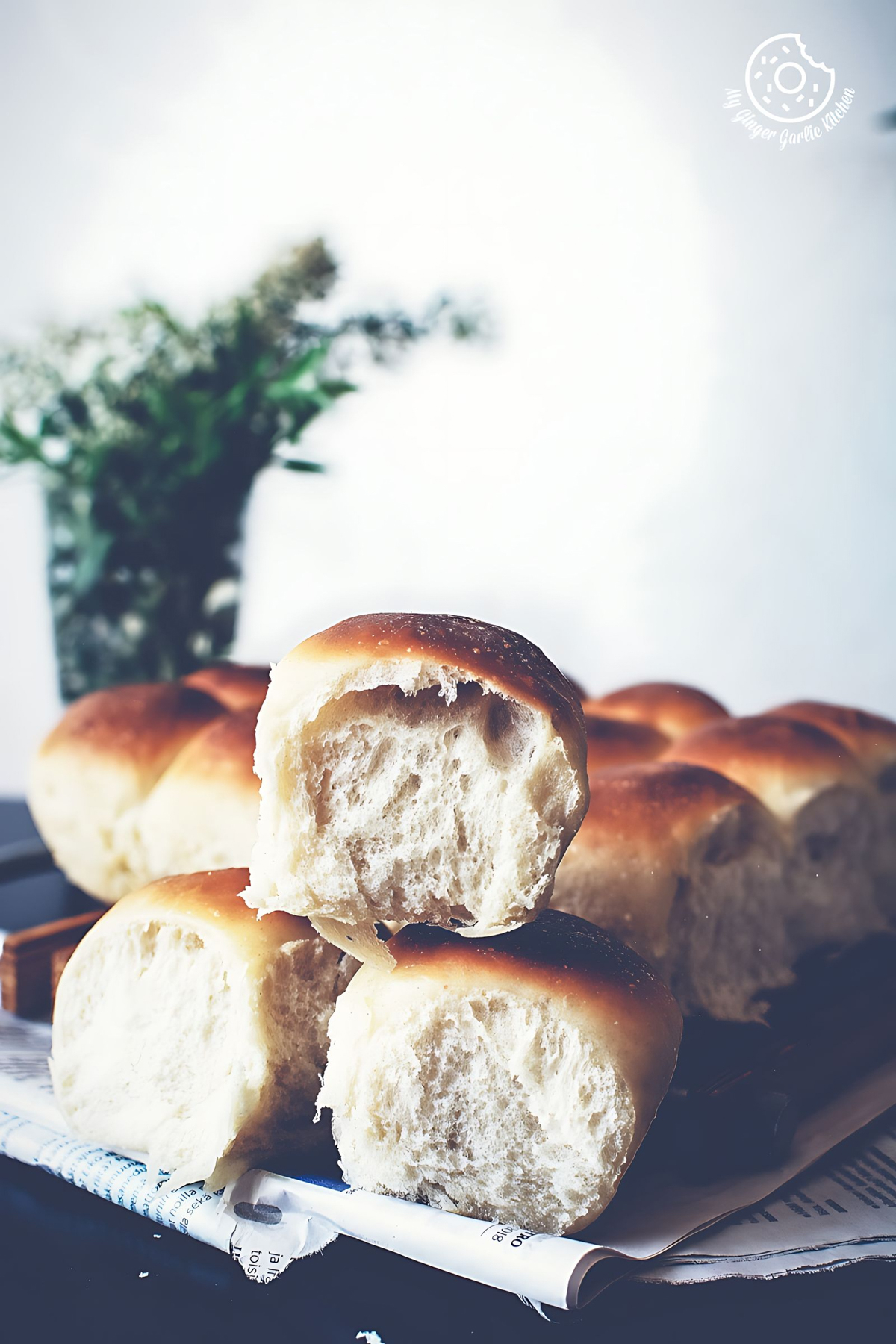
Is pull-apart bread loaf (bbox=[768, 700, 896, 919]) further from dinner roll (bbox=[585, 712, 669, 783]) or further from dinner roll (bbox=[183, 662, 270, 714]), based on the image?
dinner roll (bbox=[183, 662, 270, 714])

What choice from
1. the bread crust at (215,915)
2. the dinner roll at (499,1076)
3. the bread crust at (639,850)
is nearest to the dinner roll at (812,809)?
the bread crust at (639,850)

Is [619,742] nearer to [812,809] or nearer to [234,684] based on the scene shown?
[812,809]

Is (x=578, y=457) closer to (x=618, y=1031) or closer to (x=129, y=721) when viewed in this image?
(x=129, y=721)

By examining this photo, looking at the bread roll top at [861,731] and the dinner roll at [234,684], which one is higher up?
the dinner roll at [234,684]

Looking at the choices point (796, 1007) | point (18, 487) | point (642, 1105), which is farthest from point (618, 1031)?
point (18, 487)

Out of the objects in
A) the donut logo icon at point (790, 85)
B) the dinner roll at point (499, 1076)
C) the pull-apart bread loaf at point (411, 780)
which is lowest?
the dinner roll at point (499, 1076)

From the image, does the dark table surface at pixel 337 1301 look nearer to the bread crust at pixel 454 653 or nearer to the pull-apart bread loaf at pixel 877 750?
the bread crust at pixel 454 653

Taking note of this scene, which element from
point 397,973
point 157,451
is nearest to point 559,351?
point 157,451
